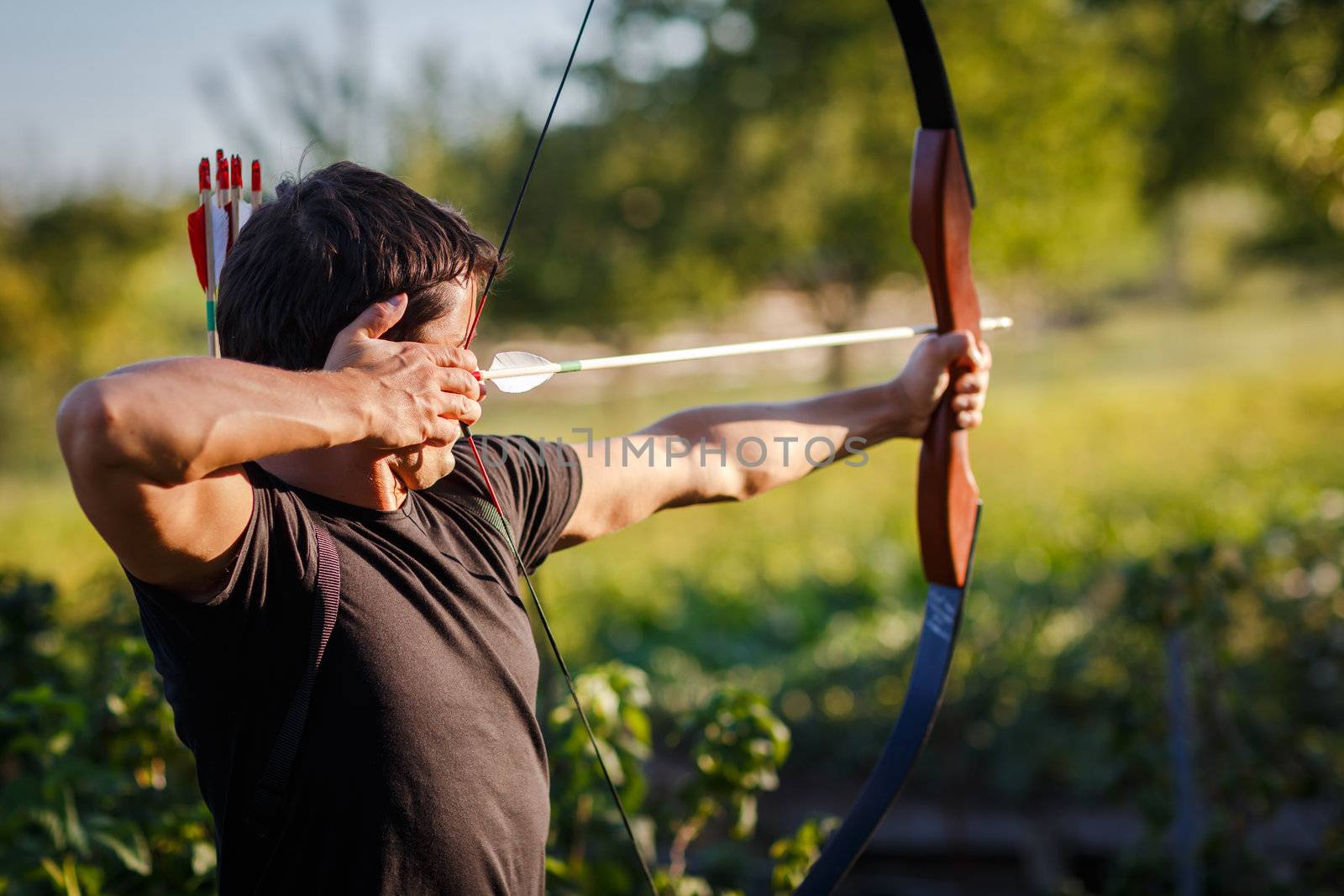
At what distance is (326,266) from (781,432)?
85 centimetres

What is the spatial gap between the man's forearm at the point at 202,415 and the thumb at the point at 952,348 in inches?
45.1

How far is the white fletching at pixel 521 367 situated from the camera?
1319 mm

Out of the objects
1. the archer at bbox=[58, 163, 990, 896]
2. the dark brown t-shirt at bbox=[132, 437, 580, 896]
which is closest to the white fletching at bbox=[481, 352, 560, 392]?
the archer at bbox=[58, 163, 990, 896]

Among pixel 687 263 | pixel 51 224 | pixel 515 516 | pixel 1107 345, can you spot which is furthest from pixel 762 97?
pixel 1107 345

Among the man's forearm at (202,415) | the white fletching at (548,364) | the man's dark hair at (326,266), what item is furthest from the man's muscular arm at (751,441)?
the man's forearm at (202,415)

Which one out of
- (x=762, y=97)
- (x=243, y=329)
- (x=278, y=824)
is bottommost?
(x=278, y=824)

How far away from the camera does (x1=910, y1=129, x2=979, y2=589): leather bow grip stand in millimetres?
1902

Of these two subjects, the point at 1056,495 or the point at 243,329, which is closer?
the point at 243,329

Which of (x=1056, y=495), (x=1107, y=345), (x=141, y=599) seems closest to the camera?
(x=141, y=599)

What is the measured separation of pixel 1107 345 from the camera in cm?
1792

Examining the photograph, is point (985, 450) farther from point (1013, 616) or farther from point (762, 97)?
point (1013, 616)

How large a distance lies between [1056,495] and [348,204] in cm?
648

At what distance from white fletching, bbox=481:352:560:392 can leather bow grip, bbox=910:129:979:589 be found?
814 millimetres

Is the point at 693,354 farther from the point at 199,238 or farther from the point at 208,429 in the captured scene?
the point at 208,429
